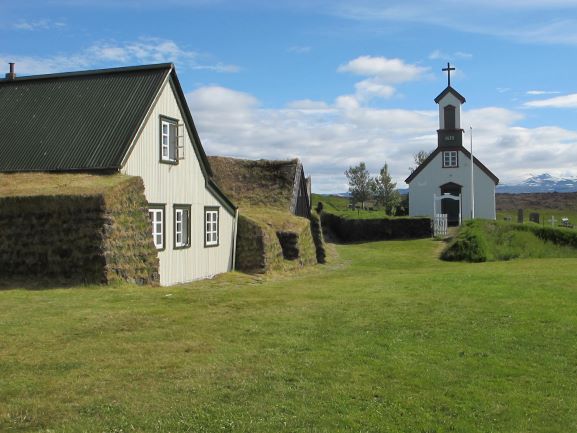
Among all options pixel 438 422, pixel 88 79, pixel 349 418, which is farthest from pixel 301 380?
pixel 88 79

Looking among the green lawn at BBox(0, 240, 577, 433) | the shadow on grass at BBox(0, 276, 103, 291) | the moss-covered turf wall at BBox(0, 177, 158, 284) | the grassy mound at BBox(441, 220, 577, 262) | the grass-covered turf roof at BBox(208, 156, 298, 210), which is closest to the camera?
the green lawn at BBox(0, 240, 577, 433)

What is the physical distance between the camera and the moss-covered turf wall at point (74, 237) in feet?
57.7

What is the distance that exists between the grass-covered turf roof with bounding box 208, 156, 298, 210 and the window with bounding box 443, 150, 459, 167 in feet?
82.3

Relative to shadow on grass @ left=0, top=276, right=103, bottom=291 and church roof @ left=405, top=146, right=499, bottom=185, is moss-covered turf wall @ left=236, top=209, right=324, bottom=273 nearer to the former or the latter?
shadow on grass @ left=0, top=276, right=103, bottom=291

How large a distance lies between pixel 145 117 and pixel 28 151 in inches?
181

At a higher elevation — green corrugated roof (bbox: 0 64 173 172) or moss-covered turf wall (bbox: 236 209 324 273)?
green corrugated roof (bbox: 0 64 173 172)

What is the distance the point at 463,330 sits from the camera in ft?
39.4

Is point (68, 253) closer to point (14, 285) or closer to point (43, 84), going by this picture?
point (14, 285)

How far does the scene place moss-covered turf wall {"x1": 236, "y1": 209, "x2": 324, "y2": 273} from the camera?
2825cm

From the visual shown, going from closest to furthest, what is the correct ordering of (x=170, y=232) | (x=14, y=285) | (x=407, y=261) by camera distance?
(x=14, y=285) → (x=170, y=232) → (x=407, y=261)

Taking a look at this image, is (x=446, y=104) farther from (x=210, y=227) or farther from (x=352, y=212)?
(x=210, y=227)

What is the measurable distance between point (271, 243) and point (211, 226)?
145 inches

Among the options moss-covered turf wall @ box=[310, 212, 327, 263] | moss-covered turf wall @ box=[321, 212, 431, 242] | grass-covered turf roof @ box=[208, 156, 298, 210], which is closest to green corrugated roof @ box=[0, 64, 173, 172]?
grass-covered turf roof @ box=[208, 156, 298, 210]

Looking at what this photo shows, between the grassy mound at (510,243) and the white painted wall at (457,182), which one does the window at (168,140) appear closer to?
the grassy mound at (510,243)
